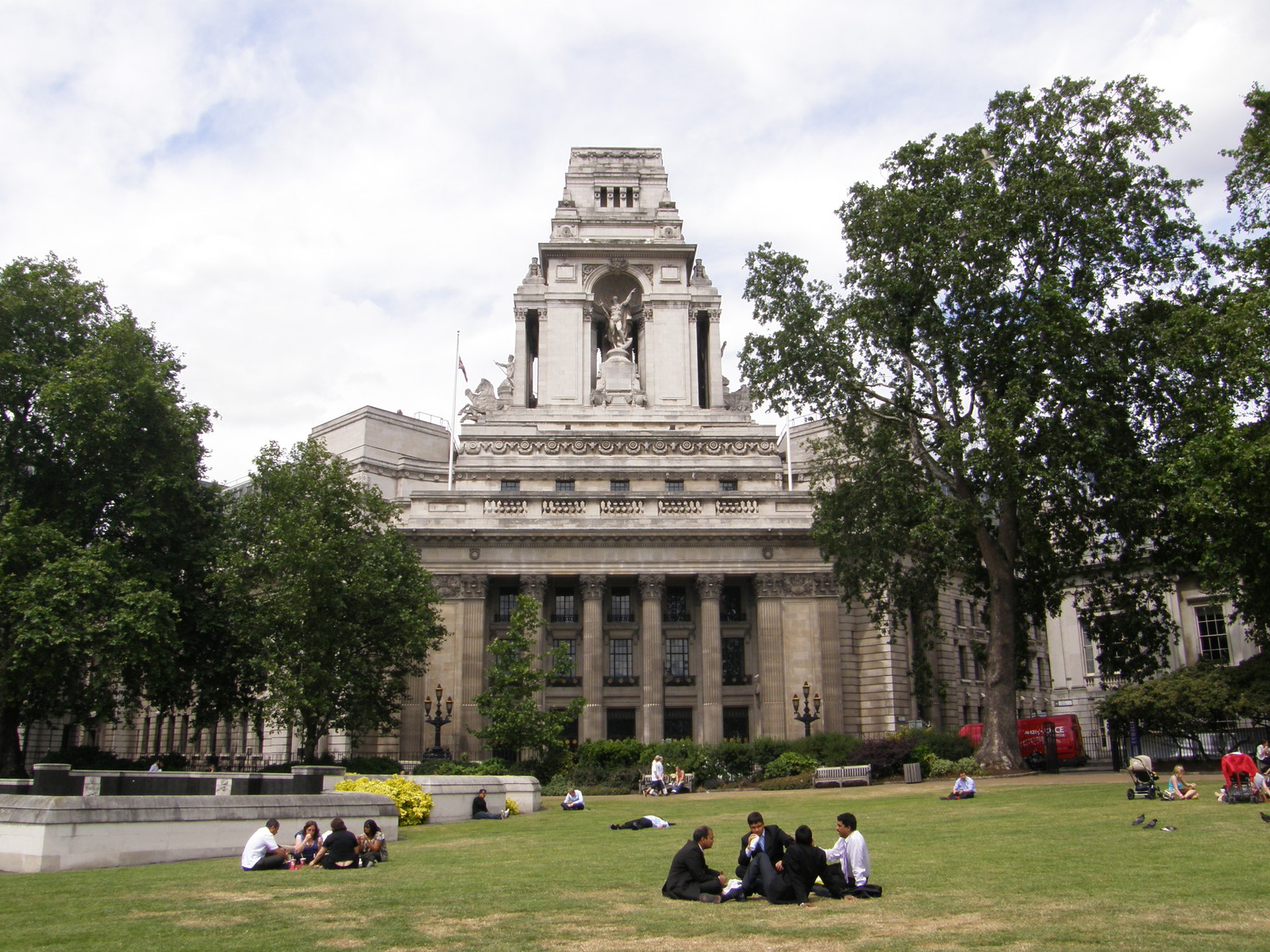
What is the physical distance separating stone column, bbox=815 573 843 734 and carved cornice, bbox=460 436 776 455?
10.5m

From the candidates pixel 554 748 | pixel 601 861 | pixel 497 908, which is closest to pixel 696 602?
pixel 554 748

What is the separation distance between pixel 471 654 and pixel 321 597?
11463 millimetres

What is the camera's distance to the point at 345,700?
156 feet

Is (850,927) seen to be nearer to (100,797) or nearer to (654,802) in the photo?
(100,797)

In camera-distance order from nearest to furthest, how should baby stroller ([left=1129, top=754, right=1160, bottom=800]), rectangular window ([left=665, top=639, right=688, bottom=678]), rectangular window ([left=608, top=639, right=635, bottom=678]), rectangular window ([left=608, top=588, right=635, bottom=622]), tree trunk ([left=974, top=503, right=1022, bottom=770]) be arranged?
baby stroller ([left=1129, top=754, right=1160, bottom=800]) < tree trunk ([left=974, top=503, right=1022, bottom=770]) < rectangular window ([left=608, top=639, right=635, bottom=678]) < rectangular window ([left=665, top=639, right=688, bottom=678]) < rectangular window ([left=608, top=588, right=635, bottom=622])

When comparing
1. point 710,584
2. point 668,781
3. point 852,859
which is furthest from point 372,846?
point 710,584

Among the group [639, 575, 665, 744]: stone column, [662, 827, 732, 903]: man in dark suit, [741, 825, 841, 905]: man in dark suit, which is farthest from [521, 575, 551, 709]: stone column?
[741, 825, 841, 905]: man in dark suit

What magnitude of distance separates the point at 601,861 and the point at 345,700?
30.6 m

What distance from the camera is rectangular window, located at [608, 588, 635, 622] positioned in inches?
2313

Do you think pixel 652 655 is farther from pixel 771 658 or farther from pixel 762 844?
pixel 762 844

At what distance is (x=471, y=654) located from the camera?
182 ft

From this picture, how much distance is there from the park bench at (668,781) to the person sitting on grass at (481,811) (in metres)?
11.2

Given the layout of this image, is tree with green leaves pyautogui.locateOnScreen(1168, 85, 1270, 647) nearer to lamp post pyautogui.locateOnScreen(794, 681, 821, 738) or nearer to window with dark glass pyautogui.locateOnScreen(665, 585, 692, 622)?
lamp post pyautogui.locateOnScreen(794, 681, 821, 738)

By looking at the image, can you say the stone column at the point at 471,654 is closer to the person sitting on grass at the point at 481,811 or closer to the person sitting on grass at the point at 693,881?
the person sitting on grass at the point at 481,811
